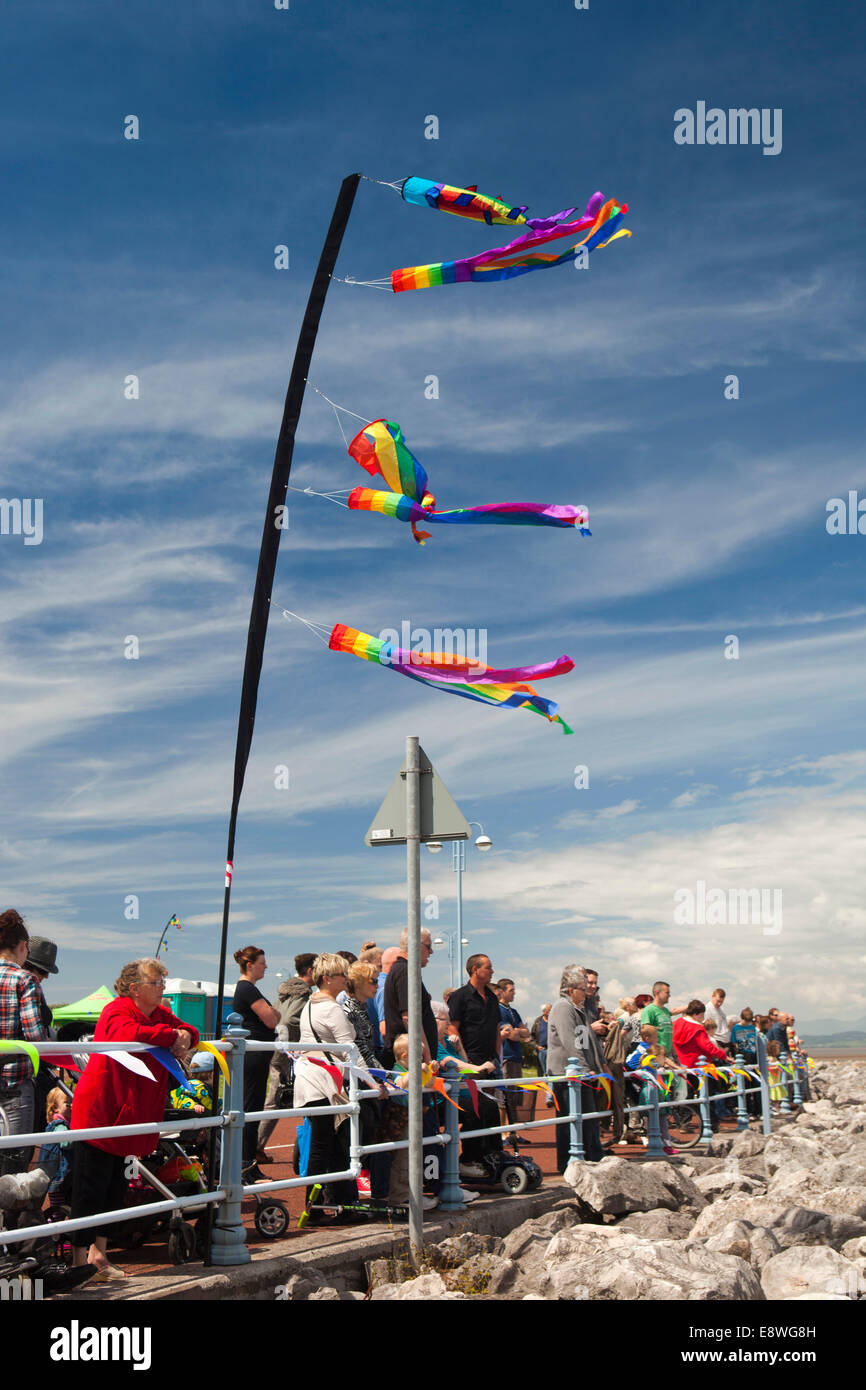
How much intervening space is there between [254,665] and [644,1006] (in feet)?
36.2

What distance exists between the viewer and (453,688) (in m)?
7.09

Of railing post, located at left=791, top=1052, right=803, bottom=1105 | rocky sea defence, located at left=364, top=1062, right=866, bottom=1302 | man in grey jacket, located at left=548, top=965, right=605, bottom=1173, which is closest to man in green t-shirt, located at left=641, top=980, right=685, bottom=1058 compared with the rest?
rocky sea defence, located at left=364, top=1062, right=866, bottom=1302

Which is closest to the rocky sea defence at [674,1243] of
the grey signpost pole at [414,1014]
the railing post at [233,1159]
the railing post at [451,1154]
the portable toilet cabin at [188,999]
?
the grey signpost pole at [414,1014]

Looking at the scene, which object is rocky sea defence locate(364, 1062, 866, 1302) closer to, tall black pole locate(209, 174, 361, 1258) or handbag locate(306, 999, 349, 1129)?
handbag locate(306, 999, 349, 1129)

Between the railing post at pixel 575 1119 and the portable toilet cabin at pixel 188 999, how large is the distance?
1895 centimetres

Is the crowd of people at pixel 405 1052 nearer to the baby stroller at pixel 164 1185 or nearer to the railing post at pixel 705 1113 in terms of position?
the railing post at pixel 705 1113

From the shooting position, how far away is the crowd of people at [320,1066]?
6055 mm

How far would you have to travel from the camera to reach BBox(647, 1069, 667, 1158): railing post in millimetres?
12852

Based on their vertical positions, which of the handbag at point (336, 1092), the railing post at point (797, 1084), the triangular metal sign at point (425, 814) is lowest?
the railing post at point (797, 1084)

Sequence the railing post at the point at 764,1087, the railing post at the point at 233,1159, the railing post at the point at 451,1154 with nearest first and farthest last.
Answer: the railing post at the point at 233,1159 → the railing post at the point at 451,1154 → the railing post at the point at 764,1087

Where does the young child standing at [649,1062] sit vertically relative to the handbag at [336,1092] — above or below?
below

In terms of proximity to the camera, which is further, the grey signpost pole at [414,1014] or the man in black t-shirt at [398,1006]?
the man in black t-shirt at [398,1006]

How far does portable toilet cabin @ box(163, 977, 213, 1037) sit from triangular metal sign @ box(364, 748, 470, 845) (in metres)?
21.9
